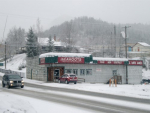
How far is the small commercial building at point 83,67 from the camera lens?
4050 centimetres

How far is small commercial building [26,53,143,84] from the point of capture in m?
40.5

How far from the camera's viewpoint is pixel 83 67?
4297 cm

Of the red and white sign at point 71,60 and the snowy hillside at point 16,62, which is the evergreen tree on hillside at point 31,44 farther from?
the red and white sign at point 71,60

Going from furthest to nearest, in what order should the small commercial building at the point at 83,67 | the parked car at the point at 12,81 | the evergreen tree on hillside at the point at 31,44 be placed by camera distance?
1. the evergreen tree on hillside at the point at 31,44
2. the small commercial building at the point at 83,67
3. the parked car at the point at 12,81

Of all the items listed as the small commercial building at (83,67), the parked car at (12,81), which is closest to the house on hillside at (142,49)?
the small commercial building at (83,67)

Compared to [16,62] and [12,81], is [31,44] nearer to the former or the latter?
[16,62]

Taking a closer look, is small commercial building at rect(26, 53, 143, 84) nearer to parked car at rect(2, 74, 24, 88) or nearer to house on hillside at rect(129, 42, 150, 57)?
parked car at rect(2, 74, 24, 88)

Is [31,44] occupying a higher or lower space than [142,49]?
lower

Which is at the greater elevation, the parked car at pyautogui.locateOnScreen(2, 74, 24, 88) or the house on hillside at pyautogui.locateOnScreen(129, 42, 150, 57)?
the house on hillside at pyautogui.locateOnScreen(129, 42, 150, 57)

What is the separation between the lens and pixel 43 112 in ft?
36.0

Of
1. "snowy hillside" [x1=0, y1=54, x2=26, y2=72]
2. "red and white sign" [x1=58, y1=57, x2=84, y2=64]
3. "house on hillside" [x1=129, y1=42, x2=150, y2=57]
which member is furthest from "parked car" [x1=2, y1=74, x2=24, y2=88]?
"house on hillside" [x1=129, y1=42, x2=150, y2=57]

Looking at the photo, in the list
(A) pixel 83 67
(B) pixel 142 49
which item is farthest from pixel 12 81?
(B) pixel 142 49

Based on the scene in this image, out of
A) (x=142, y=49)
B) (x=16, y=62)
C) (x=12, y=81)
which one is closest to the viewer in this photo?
(x=12, y=81)

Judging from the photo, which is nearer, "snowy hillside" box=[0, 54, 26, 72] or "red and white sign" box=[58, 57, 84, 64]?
"red and white sign" box=[58, 57, 84, 64]
